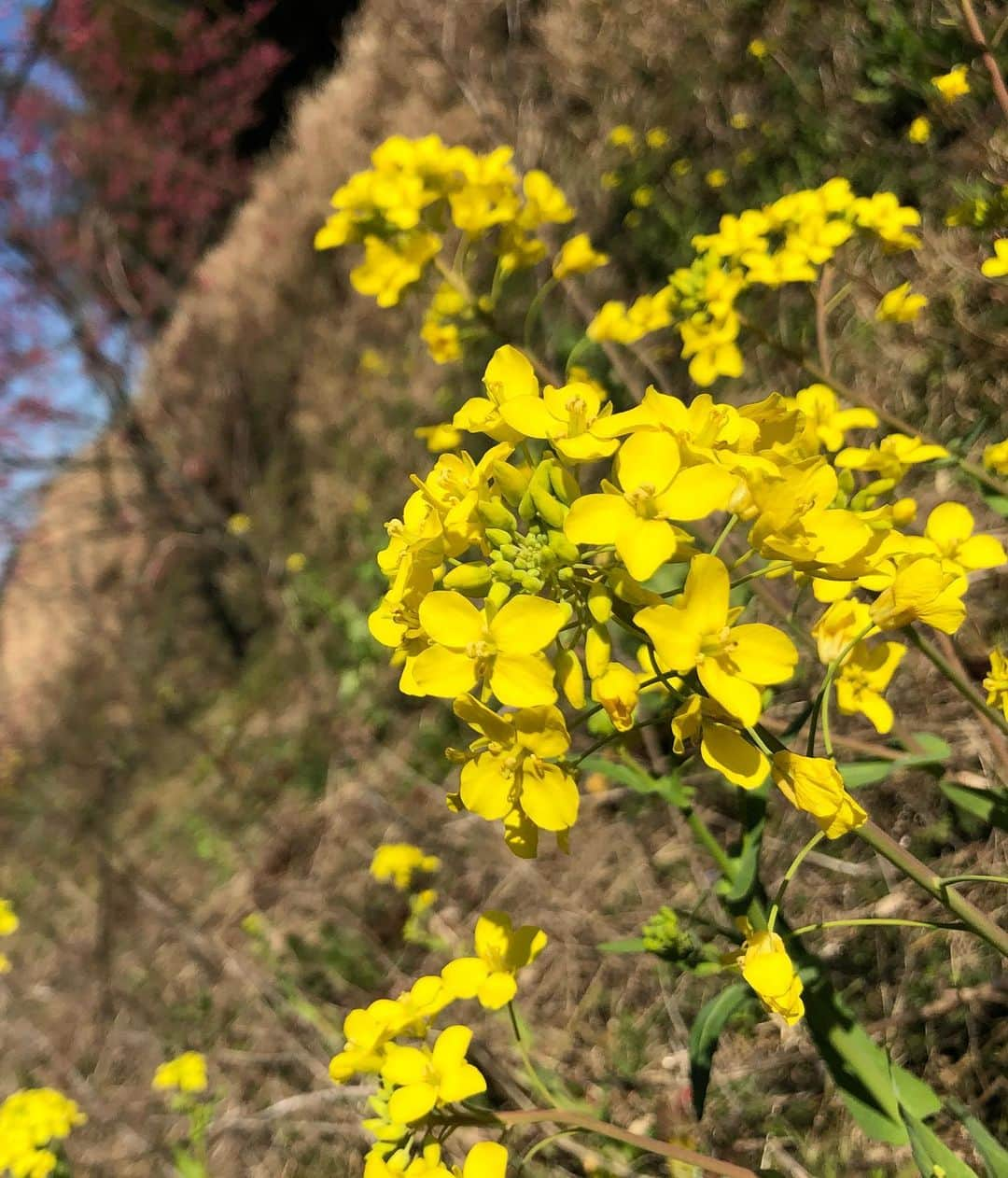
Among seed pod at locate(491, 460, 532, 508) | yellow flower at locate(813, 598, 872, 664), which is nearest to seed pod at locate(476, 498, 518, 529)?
seed pod at locate(491, 460, 532, 508)

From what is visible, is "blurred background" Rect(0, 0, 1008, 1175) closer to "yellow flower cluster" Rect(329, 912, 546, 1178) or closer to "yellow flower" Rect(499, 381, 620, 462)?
"yellow flower cluster" Rect(329, 912, 546, 1178)

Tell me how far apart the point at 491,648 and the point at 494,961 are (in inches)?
24.4

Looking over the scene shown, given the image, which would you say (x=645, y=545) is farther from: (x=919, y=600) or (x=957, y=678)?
(x=957, y=678)

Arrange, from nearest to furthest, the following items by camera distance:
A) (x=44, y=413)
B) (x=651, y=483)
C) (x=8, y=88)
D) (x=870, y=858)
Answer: (x=651, y=483) → (x=870, y=858) → (x=8, y=88) → (x=44, y=413)

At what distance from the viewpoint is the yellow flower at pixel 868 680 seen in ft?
4.43

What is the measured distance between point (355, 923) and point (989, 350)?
10.6ft

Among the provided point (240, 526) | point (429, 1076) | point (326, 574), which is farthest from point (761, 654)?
point (240, 526)

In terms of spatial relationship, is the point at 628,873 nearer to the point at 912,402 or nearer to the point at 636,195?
the point at 912,402

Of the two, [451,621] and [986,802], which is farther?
[986,802]

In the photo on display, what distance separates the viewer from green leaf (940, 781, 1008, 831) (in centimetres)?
136

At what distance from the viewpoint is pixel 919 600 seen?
3.52 feet

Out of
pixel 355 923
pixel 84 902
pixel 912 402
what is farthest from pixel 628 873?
pixel 84 902

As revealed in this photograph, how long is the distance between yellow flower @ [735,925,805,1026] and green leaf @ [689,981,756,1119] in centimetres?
22

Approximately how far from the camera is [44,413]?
5.75 metres
